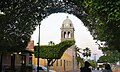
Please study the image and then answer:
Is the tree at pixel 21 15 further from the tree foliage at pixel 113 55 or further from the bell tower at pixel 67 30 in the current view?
the bell tower at pixel 67 30

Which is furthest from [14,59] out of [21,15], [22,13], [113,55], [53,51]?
[113,55]

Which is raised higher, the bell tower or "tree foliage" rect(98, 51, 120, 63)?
the bell tower

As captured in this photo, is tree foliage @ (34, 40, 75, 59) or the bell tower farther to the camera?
the bell tower

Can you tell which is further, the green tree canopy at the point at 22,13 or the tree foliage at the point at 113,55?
the tree foliage at the point at 113,55

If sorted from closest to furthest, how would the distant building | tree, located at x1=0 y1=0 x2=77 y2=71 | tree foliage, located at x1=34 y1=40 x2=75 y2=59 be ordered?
tree, located at x1=0 y1=0 x2=77 y2=71
the distant building
tree foliage, located at x1=34 y1=40 x2=75 y2=59

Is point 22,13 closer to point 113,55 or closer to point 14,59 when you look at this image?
point 14,59

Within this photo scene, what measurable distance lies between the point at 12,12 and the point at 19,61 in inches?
792

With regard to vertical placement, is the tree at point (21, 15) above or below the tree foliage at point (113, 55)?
above

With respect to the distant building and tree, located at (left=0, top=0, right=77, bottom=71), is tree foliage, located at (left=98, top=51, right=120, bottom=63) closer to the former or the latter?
the distant building

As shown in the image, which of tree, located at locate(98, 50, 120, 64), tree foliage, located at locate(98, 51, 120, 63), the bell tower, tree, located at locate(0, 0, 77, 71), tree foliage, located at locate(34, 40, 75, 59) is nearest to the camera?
tree, located at locate(0, 0, 77, 71)

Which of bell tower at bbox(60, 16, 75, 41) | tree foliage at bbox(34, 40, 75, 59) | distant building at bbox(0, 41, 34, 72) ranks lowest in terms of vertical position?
distant building at bbox(0, 41, 34, 72)

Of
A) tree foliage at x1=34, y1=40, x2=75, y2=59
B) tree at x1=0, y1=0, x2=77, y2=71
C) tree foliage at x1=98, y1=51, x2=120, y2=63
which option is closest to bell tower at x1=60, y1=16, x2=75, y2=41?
tree foliage at x1=98, y1=51, x2=120, y2=63

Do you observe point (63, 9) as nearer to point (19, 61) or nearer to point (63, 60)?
point (19, 61)

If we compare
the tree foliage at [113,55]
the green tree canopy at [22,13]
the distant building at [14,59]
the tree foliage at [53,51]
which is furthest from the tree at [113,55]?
the green tree canopy at [22,13]
